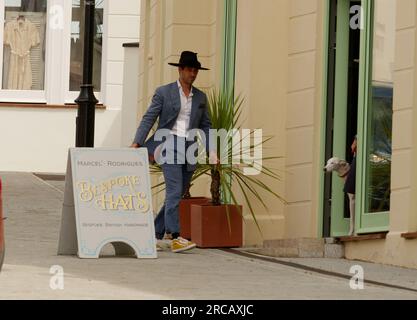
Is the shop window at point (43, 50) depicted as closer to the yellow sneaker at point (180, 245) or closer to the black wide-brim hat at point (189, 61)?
the black wide-brim hat at point (189, 61)

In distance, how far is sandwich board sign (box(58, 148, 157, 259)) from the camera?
1420 centimetres

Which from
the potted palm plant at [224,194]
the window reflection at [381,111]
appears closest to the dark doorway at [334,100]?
the potted palm plant at [224,194]

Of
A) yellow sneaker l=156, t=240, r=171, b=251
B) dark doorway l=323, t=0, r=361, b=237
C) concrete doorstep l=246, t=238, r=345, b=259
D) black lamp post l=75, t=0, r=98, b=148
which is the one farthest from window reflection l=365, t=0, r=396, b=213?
black lamp post l=75, t=0, r=98, b=148

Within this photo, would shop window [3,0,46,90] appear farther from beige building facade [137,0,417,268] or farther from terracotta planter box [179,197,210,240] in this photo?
terracotta planter box [179,197,210,240]

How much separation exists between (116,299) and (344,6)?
21.6 ft

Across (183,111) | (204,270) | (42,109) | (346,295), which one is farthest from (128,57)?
(346,295)

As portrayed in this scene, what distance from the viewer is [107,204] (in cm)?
1438

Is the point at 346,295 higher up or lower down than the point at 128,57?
lower down

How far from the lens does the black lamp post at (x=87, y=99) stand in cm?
1706

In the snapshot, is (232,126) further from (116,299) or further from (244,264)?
(116,299)

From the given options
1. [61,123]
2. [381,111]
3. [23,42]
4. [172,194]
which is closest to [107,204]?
[172,194]

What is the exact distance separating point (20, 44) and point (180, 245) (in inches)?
703
